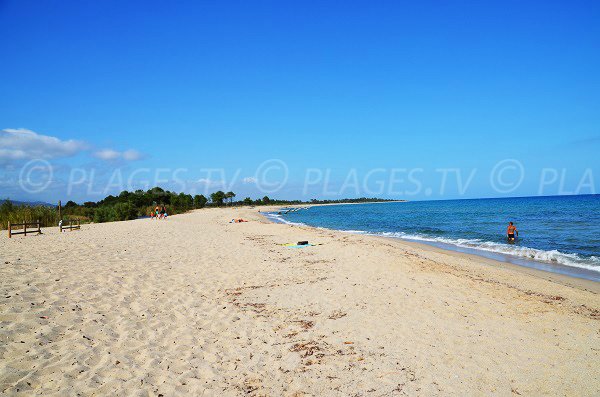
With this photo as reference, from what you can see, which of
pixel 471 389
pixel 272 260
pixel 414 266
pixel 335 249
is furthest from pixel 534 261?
pixel 471 389

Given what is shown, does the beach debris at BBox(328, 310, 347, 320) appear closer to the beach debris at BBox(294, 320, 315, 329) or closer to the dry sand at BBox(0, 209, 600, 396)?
the dry sand at BBox(0, 209, 600, 396)

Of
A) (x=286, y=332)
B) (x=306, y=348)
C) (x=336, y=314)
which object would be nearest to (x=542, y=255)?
(x=336, y=314)

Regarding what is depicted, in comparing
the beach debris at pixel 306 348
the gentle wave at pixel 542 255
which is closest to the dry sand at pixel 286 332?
the beach debris at pixel 306 348

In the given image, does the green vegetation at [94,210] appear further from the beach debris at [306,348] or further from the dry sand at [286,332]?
the beach debris at [306,348]

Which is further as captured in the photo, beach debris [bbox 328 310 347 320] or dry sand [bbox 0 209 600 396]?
beach debris [bbox 328 310 347 320]

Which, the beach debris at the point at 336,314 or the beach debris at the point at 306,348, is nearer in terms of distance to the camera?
the beach debris at the point at 306,348

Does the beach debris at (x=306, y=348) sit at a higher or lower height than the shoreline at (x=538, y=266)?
higher

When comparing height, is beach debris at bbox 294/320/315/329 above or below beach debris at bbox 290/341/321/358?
above

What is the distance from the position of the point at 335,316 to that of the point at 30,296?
17.3 ft

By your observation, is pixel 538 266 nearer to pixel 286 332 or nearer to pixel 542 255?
pixel 542 255

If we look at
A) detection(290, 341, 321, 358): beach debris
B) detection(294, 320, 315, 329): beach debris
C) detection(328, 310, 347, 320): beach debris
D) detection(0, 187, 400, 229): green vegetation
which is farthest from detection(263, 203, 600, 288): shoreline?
detection(0, 187, 400, 229): green vegetation

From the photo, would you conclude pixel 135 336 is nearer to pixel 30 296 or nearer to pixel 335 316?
pixel 30 296

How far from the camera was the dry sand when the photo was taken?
155 inches

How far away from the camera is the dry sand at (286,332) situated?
393 centimetres
